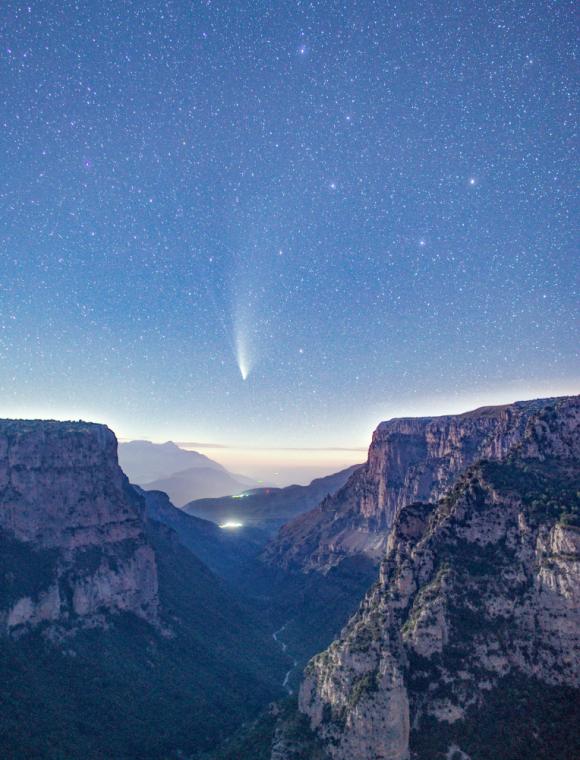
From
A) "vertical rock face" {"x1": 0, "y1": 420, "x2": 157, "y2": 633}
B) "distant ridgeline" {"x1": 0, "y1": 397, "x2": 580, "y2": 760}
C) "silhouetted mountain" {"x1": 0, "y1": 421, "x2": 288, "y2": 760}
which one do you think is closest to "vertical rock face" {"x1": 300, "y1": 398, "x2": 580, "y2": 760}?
"distant ridgeline" {"x1": 0, "y1": 397, "x2": 580, "y2": 760}

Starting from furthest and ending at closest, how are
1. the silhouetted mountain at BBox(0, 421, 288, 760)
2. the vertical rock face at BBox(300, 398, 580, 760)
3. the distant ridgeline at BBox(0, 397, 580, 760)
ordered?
1. the silhouetted mountain at BBox(0, 421, 288, 760)
2. the distant ridgeline at BBox(0, 397, 580, 760)
3. the vertical rock face at BBox(300, 398, 580, 760)

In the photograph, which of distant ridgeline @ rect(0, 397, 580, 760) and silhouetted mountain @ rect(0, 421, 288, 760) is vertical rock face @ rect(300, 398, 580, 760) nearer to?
distant ridgeline @ rect(0, 397, 580, 760)

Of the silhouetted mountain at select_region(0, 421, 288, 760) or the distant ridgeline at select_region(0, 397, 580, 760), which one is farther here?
the silhouetted mountain at select_region(0, 421, 288, 760)

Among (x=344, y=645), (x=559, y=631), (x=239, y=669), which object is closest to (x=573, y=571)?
(x=559, y=631)

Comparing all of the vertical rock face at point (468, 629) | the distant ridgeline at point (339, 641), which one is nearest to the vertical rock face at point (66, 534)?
the distant ridgeline at point (339, 641)

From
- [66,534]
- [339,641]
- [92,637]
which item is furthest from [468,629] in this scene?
[66,534]

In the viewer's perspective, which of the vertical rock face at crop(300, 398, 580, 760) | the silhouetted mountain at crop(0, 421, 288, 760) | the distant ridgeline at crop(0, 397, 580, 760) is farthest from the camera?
the silhouetted mountain at crop(0, 421, 288, 760)
